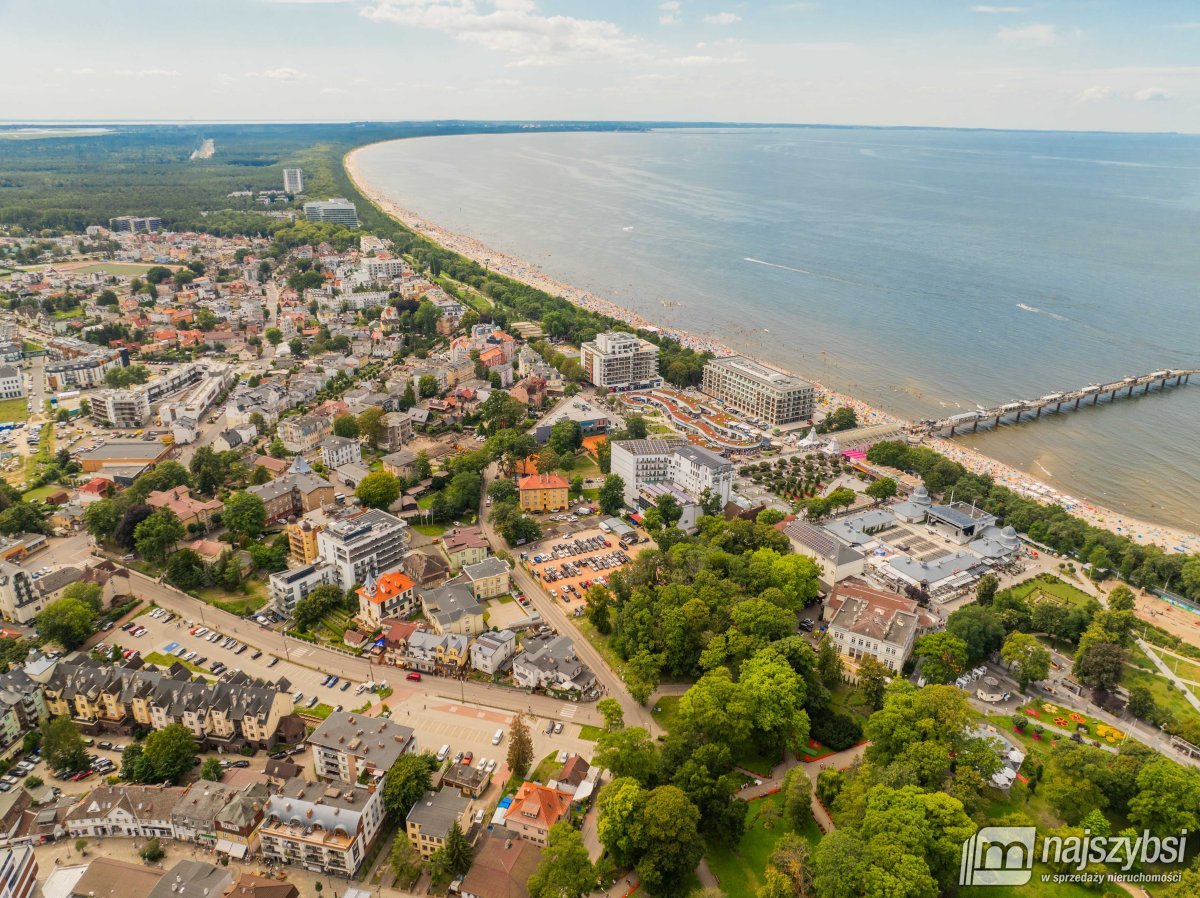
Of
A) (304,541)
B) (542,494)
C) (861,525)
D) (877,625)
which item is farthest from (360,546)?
(861,525)

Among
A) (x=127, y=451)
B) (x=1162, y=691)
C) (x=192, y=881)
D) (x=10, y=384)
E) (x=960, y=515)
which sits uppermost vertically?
(x=10, y=384)

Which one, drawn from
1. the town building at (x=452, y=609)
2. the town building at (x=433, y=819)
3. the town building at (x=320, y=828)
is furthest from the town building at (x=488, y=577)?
the town building at (x=320, y=828)

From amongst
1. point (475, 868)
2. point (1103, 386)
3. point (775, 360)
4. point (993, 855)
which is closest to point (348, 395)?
point (775, 360)

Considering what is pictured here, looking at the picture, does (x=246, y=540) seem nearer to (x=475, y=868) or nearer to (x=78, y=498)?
(x=78, y=498)

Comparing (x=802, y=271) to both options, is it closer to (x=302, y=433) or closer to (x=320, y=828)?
(x=302, y=433)

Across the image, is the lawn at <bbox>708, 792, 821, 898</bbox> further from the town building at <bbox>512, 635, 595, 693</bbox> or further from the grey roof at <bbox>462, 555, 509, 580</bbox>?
the grey roof at <bbox>462, 555, 509, 580</bbox>

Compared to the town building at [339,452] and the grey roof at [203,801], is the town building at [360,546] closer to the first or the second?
Answer: the town building at [339,452]

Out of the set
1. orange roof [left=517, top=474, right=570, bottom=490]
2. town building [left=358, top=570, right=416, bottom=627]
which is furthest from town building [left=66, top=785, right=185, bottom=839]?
orange roof [left=517, top=474, right=570, bottom=490]

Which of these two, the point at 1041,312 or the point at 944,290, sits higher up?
the point at 944,290
